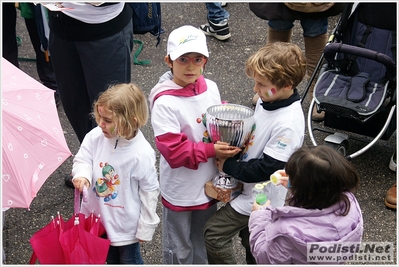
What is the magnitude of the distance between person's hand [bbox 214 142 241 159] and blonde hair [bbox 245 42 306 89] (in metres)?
0.33

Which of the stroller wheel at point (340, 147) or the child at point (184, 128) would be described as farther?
the stroller wheel at point (340, 147)

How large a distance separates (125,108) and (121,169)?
0.89 ft

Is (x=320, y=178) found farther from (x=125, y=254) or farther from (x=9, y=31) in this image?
(x=9, y=31)

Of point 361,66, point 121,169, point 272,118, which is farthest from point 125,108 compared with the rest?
point 361,66

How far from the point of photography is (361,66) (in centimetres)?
429

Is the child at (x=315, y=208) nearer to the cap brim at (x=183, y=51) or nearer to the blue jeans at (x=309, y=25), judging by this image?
the cap brim at (x=183, y=51)

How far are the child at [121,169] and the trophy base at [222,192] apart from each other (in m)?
0.24

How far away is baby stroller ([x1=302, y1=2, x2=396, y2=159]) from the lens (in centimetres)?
398

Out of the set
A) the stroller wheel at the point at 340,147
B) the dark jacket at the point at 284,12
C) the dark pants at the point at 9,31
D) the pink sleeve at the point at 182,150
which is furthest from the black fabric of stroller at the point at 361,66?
the dark pants at the point at 9,31

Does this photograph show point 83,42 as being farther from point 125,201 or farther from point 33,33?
point 33,33

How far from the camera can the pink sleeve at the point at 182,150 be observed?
8.86ft

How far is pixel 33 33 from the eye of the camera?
16.1ft

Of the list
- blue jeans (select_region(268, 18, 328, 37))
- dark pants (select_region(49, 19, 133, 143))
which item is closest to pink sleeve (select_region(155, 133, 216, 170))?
dark pants (select_region(49, 19, 133, 143))

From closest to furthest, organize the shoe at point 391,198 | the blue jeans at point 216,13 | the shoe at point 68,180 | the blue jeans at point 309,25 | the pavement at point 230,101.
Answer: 1. the pavement at point 230,101
2. the shoe at point 391,198
3. the shoe at point 68,180
4. the blue jeans at point 309,25
5. the blue jeans at point 216,13
